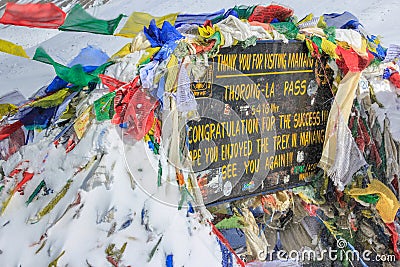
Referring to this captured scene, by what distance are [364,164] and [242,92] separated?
67 cm

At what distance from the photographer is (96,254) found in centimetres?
160

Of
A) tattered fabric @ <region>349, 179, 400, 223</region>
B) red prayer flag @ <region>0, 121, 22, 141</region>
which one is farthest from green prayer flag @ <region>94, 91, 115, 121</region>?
tattered fabric @ <region>349, 179, 400, 223</region>

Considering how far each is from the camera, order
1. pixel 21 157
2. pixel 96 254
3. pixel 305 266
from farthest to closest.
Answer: pixel 305 266 → pixel 21 157 → pixel 96 254

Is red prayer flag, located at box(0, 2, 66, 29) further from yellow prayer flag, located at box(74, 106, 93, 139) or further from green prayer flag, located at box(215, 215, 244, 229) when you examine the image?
green prayer flag, located at box(215, 215, 244, 229)

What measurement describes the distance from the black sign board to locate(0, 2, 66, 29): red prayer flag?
0.54 meters

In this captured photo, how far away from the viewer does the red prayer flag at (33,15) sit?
1.85 m

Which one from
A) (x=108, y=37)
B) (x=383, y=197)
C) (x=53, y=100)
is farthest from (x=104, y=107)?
(x=108, y=37)

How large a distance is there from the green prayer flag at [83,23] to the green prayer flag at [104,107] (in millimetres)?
330

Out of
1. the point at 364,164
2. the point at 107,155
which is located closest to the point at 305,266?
the point at 364,164

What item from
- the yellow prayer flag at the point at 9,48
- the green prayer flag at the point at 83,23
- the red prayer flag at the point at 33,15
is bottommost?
the yellow prayer flag at the point at 9,48

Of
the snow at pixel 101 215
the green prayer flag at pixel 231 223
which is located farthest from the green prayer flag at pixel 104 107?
the green prayer flag at pixel 231 223

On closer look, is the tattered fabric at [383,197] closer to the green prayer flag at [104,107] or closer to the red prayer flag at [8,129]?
the green prayer flag at [104,107]

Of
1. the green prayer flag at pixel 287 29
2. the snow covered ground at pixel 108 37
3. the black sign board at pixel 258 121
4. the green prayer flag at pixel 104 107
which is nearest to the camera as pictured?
the green prayer flag at pixel 104 107

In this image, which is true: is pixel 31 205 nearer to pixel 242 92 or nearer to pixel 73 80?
pixel 73 80
